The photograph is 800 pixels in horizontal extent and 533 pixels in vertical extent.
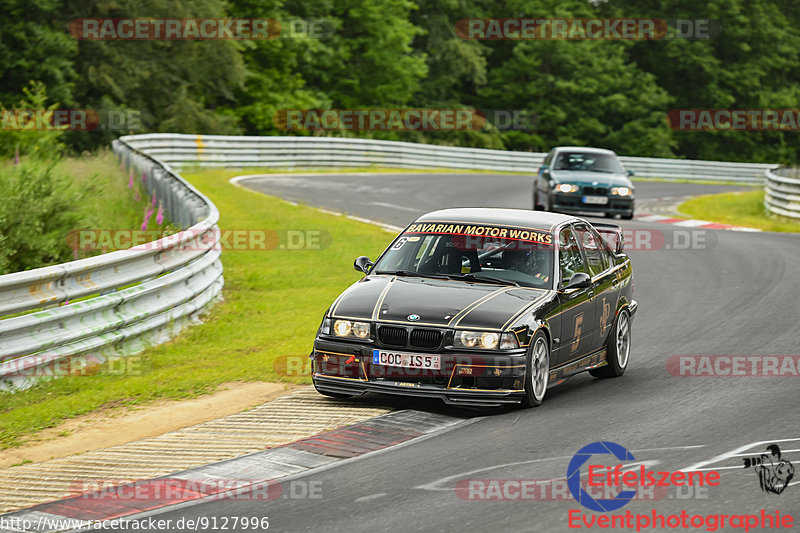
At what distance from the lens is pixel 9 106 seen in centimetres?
3881

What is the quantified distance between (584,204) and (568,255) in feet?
46.5

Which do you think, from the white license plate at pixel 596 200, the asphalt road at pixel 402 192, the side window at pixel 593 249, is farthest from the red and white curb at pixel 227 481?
the white license plate at pixel 596 200

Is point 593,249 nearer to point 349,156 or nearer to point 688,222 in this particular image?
point 688,222

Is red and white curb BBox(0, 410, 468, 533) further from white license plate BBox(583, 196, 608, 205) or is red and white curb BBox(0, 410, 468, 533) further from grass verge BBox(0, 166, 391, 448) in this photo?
white license plate BBox(583, 196, 608, 205)

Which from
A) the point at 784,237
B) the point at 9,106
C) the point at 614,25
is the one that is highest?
the point at 614,25

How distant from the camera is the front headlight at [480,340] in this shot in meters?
8.60

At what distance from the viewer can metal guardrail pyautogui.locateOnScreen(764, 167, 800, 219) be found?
2741cm

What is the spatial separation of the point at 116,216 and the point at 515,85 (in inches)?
1714

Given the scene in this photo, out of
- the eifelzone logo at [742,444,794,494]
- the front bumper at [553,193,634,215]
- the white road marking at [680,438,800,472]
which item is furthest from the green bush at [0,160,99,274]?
the front bumper at [553,193,634,215]

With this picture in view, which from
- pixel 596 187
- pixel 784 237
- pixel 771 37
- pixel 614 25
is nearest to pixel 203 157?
pixel 596 187

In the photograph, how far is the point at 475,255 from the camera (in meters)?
9.80

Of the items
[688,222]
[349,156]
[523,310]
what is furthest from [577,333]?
[349,156]

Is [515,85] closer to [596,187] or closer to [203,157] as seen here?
[203,157]

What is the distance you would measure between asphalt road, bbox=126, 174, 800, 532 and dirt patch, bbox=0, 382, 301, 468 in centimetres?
191
